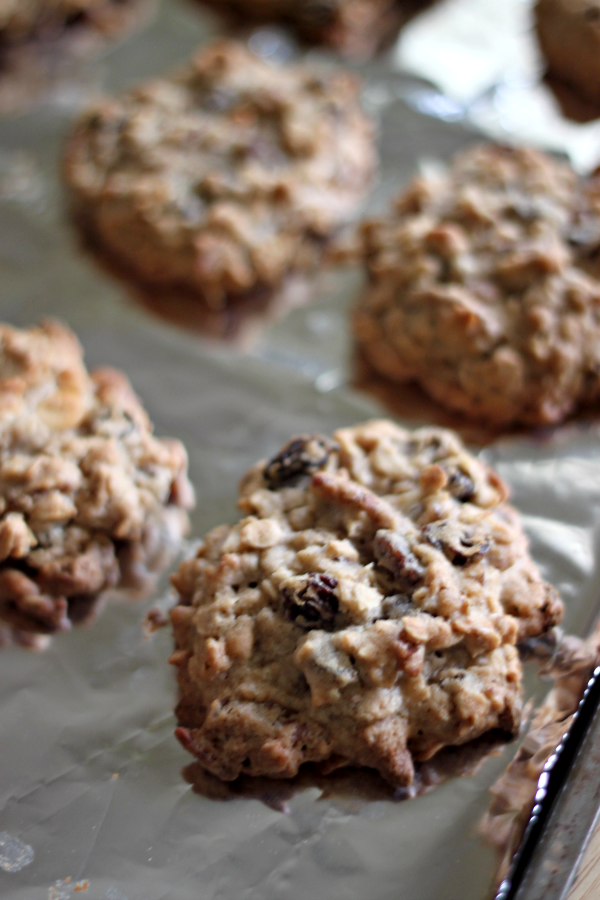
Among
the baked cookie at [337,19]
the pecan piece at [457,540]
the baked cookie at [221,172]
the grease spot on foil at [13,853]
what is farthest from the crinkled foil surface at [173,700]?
the baked cookie at [337,19]

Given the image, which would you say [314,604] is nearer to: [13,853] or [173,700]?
[173,700]

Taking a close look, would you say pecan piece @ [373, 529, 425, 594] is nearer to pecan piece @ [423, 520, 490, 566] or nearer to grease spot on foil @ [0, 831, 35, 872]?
pecan piece @ [423, 520, 490, 566]

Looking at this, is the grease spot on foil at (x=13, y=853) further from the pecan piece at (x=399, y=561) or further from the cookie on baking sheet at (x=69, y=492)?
the pecan piece at (x=399, y=561)

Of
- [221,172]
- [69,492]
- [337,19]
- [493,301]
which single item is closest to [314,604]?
[69,492]

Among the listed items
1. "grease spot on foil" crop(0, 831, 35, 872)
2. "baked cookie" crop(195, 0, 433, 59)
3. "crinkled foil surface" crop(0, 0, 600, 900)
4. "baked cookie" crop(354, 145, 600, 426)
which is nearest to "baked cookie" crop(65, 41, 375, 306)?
"crinkled foil surface" crop(0, 0, 600, 900)

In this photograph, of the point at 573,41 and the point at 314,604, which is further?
the point at 573,41

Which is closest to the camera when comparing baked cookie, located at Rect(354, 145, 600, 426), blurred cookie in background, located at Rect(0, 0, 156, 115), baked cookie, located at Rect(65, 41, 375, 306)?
baked cookie, located at Rect(354, 145, 600, 426)
